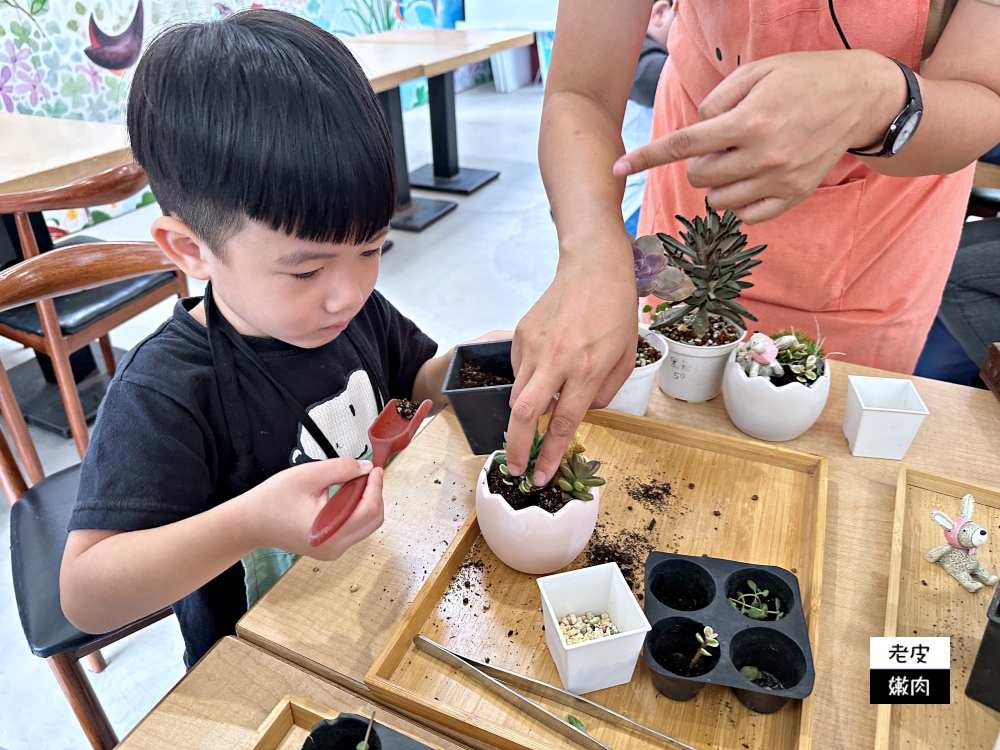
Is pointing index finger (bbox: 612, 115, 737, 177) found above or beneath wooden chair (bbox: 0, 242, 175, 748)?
above

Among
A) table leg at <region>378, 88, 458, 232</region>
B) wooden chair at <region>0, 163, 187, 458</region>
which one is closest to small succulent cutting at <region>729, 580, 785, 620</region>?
wooden chair at <region>0, 163, 187, 458</region>

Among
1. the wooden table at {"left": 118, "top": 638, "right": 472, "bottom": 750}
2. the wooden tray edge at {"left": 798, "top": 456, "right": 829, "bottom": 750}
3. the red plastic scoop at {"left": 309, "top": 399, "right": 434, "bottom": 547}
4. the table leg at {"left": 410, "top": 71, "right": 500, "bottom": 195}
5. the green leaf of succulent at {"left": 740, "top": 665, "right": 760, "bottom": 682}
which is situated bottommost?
the table leg at {"left": 410, "top": 71, "right": 500, "bottom": 195}

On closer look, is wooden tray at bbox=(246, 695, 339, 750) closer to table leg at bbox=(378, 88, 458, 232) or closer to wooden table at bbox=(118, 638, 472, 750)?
wooden table at bbox=(118, 638, 472, 750)

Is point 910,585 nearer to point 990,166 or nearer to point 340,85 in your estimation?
point 340,85

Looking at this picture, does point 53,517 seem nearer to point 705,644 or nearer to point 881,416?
point 705,644

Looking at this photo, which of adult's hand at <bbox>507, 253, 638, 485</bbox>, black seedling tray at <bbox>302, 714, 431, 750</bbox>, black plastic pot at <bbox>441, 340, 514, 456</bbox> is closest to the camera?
black seedling tray at <bbox>302, 714, 431, 750</bbox>

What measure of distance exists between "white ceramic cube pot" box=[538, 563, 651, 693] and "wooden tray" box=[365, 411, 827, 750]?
29 mm

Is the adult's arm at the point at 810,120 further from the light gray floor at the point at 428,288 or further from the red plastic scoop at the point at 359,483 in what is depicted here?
the light gray floor at the point at 428,288

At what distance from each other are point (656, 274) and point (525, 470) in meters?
0.38

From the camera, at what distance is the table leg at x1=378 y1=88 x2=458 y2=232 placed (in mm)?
3879

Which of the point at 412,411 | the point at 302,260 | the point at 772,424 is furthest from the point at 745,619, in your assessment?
the point at 302,260

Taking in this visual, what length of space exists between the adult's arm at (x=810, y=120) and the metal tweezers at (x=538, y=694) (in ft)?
1.95

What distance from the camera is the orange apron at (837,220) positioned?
3.35 ft

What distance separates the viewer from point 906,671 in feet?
2.15
